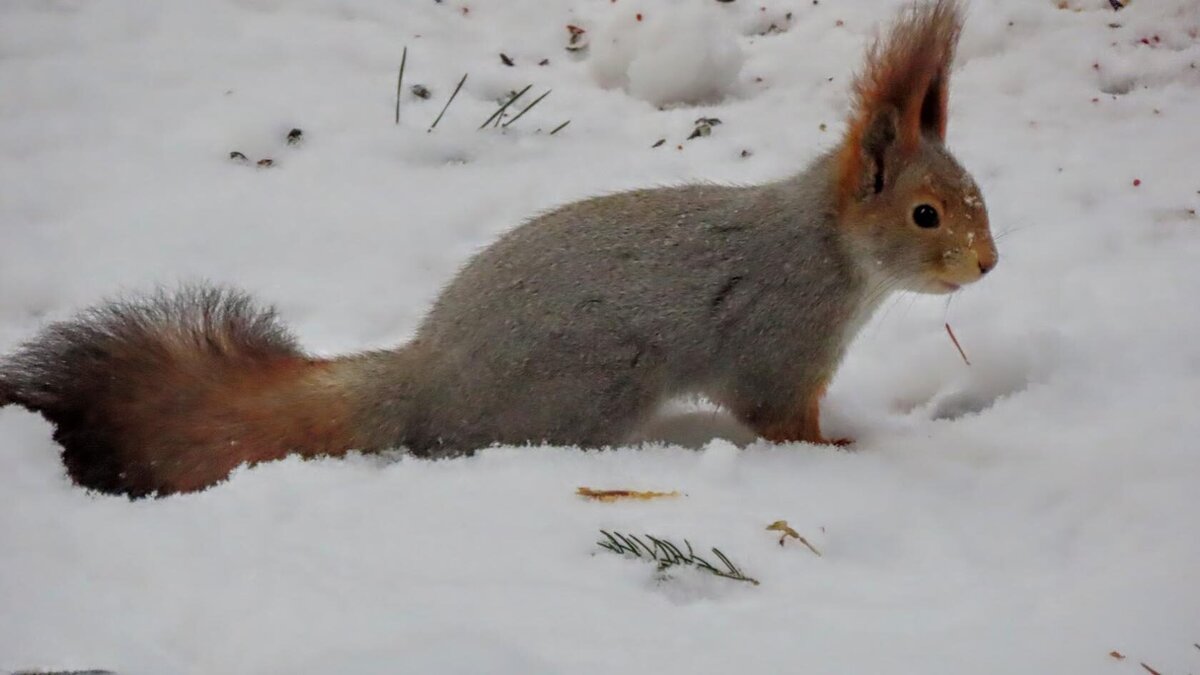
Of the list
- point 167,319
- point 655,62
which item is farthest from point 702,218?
point 655,62

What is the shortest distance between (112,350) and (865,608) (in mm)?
1730

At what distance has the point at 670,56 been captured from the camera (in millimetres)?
4062

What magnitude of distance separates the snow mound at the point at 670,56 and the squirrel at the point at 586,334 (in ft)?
4.78

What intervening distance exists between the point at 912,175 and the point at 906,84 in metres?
0.20

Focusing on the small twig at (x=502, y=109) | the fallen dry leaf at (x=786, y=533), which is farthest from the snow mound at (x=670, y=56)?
the fallen dry leaf at (x=786, y=533)

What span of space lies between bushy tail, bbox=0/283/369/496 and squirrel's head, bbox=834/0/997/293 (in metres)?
1.24

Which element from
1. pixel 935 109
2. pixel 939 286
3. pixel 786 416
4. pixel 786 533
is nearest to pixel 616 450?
pixel 786 416

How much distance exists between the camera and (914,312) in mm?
3188

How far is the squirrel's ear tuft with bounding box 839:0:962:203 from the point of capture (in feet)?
8.13

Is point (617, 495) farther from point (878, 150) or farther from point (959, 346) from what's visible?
point (959, 346)

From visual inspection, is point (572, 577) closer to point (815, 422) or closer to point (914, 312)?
point (815, 422)

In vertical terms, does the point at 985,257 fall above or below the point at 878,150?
below

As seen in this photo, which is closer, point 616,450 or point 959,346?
point 616,450

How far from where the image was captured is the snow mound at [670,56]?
160 inches
